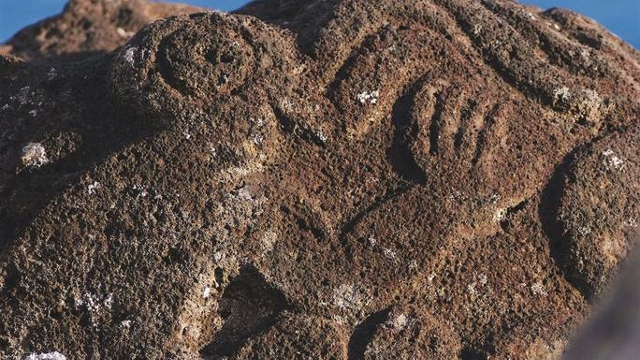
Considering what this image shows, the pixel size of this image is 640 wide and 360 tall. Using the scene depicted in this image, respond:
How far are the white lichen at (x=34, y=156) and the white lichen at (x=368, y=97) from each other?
1.23 meters

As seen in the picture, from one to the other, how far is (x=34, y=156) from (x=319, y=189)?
3.59 ft

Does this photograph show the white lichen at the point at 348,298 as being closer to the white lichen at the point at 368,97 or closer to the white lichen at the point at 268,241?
the white lichen at the point at 268,241

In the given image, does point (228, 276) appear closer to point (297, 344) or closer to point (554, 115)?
point (297, 344)

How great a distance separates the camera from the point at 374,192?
11.6ft

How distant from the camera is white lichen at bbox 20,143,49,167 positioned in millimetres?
3559

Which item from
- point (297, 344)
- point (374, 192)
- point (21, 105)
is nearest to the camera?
point (297, 344)

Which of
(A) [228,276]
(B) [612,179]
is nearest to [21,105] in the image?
(A) [228,276]

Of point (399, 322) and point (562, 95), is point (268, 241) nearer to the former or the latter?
point (399, 322)

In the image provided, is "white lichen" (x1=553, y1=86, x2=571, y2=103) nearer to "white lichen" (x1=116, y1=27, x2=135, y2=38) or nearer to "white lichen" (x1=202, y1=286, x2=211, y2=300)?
"white lichen" (x1=202, y1=286, x2=211, y2=300)

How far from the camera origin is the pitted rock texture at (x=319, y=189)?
3264 mm

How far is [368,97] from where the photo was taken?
368cm

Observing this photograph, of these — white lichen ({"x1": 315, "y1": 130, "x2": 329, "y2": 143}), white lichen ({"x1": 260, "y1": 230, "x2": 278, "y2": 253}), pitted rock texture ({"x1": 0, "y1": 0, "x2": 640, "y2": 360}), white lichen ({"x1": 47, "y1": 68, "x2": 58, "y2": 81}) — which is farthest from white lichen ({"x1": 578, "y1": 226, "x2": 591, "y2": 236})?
white lichen ({"x1": 47, "y1": 68, "x2": 58, "y2": 81})

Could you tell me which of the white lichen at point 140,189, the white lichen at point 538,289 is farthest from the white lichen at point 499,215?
the white lichen at point 140,189

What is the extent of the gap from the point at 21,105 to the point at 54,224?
28.7 inches
